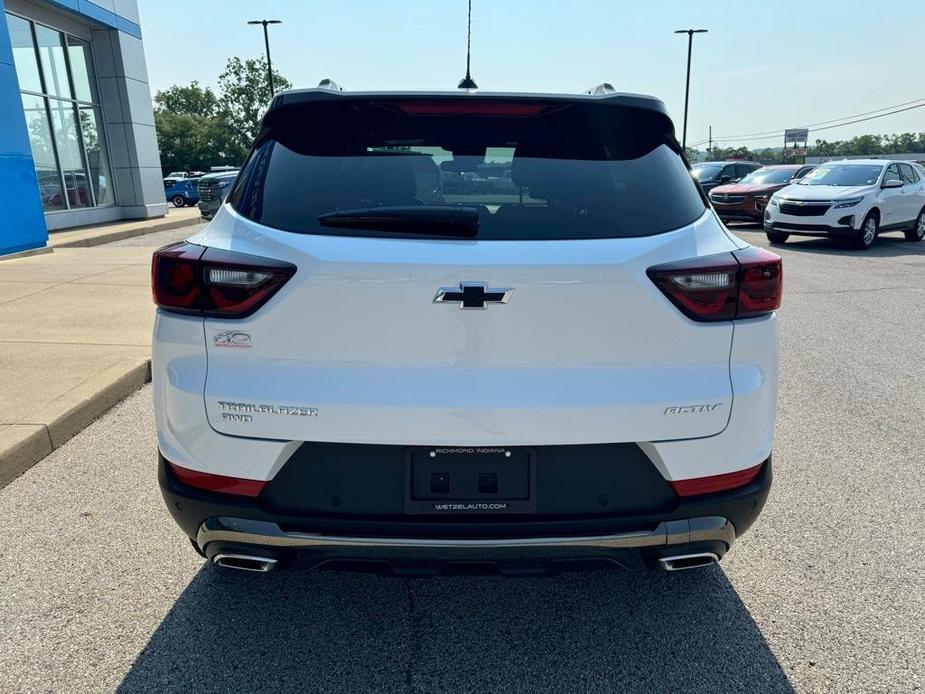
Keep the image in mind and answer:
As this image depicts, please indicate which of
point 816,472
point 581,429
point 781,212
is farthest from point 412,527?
point 781,212

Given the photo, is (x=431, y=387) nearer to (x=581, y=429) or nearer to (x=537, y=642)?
(x=581, y=429)

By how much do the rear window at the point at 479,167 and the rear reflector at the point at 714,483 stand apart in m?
0.78

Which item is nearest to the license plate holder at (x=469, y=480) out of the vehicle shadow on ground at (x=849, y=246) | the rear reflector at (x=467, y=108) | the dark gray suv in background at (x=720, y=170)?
the rear reflector at (x=467, y=108)

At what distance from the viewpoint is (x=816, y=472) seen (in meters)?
3.81

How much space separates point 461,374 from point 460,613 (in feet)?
3.75

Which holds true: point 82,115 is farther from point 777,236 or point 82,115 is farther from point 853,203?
point 853,203

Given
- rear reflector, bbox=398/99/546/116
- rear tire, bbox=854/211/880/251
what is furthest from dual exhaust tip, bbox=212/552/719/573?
rear tire, bbox=854/211/880/251

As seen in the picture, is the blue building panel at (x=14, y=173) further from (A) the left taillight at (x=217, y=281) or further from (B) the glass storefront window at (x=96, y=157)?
(A) the left taillight at (x=217, y=281)

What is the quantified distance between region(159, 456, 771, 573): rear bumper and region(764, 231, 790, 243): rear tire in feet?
49.2

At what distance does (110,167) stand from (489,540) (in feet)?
68.1

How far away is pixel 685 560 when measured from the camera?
85.4 inches

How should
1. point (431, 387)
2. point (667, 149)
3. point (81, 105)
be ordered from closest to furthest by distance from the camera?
point (431, 387)
point (667, 149)
point (81, 105)

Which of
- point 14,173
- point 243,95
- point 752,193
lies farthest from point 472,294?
point 243,95

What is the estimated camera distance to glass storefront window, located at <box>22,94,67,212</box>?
1589cm
